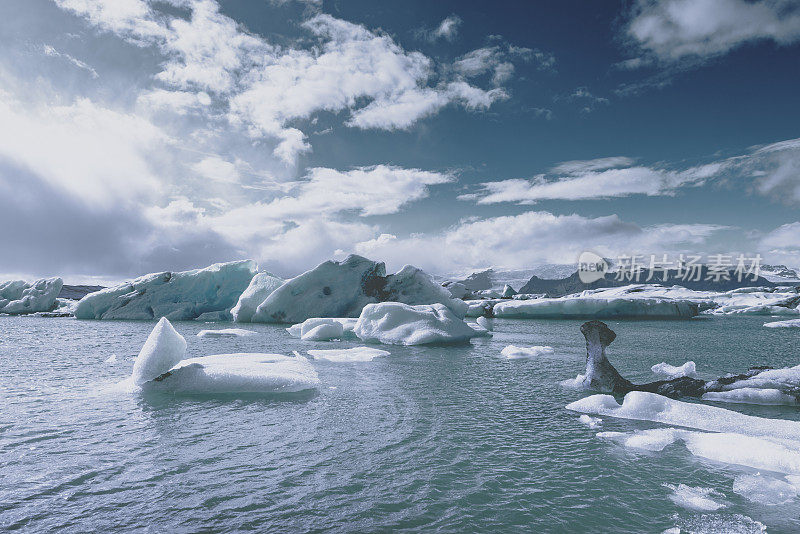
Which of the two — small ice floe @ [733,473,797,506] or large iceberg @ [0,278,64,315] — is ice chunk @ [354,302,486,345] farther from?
large iceberg @ [0,278,64,315]

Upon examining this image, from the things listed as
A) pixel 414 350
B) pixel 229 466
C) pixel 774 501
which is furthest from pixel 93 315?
pixel 774 501

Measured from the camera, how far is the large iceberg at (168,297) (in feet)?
96.9

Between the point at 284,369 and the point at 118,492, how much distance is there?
4.22 m

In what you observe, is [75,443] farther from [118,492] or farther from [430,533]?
[430,533]

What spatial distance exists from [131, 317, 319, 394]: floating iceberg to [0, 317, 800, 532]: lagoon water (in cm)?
26

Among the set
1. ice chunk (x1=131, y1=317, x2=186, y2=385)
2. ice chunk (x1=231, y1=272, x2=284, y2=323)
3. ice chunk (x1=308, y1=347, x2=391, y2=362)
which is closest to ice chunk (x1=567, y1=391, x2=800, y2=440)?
ice chunk (x1=308, y1=347, x2=391, y2=362)

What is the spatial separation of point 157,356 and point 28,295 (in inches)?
1841

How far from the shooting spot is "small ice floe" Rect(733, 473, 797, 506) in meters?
3.29

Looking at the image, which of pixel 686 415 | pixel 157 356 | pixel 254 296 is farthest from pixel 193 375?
pixel 254 296

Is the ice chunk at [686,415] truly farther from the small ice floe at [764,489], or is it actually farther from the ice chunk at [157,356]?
the ice chunk at [157,356]

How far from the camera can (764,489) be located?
136 inches

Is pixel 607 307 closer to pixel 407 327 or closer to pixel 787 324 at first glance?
pixel 787 324

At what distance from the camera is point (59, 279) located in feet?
140

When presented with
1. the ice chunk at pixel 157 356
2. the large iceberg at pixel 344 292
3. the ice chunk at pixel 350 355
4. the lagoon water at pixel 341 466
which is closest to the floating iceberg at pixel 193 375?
the ice chunk at pixel 157 356
